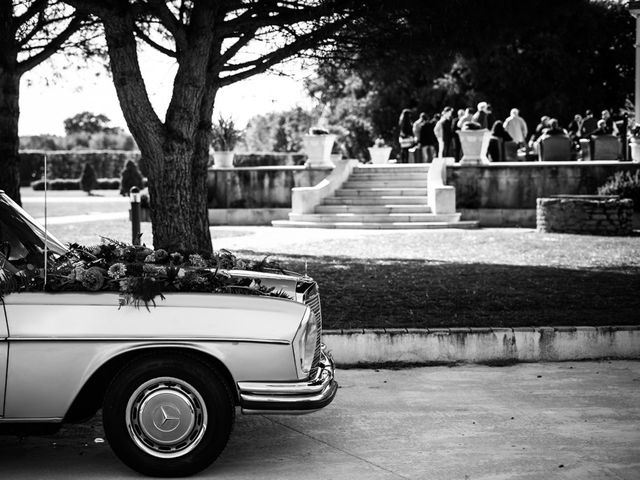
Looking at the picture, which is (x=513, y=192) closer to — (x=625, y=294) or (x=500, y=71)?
(x=625, y=294)

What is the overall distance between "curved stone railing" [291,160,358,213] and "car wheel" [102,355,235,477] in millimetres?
20399

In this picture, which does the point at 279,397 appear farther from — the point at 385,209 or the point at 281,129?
the point at 281,129

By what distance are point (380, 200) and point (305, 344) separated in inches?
797

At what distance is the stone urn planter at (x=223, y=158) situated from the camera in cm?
2811

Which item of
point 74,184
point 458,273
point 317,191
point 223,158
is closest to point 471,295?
point 458,273

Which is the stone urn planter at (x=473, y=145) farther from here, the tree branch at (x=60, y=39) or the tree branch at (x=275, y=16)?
the tree branch at (x=275, y=16)

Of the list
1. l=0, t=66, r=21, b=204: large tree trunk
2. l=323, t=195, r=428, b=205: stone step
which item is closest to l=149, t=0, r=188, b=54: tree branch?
l=0, t=66, r=21, b=204: large tree trunk

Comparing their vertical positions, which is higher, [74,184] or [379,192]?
[74,184]

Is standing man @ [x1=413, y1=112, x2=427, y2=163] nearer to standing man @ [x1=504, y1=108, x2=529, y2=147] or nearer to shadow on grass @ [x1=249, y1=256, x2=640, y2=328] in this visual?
standing man @ [x1=504, y1=108, x2=529, y2=147]

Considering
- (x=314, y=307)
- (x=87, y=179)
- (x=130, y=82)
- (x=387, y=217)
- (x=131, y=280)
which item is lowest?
(x=387, y=217)

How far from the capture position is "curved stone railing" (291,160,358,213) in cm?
2558

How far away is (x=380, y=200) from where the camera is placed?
2555cm

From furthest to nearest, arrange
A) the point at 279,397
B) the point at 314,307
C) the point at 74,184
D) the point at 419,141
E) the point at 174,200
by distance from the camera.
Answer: the point at 74,184 < the point at 419,141 < the point at 174,200 < the point at 314,307 < the point at 279,397

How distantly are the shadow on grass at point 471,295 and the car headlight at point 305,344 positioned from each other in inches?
135
